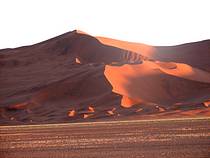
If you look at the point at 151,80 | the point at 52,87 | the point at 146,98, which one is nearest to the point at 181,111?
the point at 146,98

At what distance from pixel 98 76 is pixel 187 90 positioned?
10276mm

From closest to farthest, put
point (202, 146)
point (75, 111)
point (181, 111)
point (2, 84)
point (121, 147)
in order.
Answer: point (202, 146) → point (121, 147) → point (181, 111) → point (75, 111) → point (2, 84)

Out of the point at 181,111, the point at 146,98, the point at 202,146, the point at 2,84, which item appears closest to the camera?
the point at 202,146

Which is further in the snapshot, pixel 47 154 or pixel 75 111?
pixel 75 111

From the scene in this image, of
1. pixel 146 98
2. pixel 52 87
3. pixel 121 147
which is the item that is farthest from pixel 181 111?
pixel 121 147

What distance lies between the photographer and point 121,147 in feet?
63.6

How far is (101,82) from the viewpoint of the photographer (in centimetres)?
7175

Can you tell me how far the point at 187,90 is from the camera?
7262 centimetres

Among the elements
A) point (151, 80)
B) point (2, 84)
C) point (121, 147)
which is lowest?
point (2, 84)

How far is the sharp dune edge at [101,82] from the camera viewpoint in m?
62.6

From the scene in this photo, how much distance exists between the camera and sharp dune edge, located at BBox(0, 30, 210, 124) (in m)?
62.6

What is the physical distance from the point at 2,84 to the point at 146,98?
24.9 m

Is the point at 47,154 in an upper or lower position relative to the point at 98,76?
upper

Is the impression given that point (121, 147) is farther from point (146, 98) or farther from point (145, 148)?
point (146, 98)
